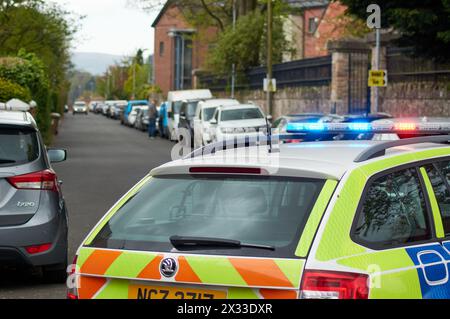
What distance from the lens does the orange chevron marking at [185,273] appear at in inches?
191

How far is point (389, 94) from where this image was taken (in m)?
34.9

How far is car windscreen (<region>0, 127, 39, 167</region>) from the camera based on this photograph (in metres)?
9.12

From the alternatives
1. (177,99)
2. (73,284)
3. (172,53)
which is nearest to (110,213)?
(73,284)

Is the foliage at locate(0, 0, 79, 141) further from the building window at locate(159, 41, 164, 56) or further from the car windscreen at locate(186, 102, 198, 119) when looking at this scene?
the building window at locate(159, 41, 164, 56)

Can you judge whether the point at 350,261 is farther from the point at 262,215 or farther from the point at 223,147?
the point at 223,147

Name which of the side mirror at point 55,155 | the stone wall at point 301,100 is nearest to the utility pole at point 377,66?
the stone wall at point 301,100

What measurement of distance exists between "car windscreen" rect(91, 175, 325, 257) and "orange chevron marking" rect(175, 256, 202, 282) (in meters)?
0.10

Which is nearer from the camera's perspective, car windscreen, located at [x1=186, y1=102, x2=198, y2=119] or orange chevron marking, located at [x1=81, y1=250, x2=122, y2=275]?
orange chevron marking, located at [x1=81, y1=250, x2=122, y2=275]

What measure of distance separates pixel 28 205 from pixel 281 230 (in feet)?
14.8

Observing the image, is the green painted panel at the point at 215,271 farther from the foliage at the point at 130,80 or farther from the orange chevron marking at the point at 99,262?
the foliage at the point at 130,80

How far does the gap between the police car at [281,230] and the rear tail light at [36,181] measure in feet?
12.0

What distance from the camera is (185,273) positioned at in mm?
4867

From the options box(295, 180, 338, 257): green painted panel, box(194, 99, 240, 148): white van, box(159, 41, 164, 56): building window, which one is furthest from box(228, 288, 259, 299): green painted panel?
box(159, 41, 164, 56): building window
